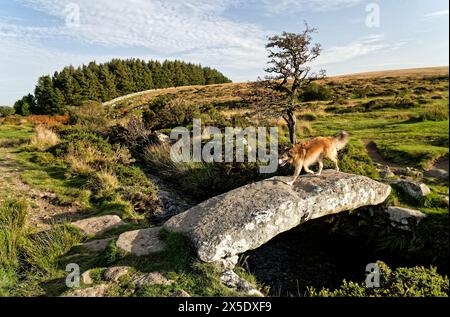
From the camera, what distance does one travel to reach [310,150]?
26.3ft

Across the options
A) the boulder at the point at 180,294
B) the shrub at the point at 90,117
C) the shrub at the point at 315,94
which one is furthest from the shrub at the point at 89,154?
the shrub at the point at 315,94

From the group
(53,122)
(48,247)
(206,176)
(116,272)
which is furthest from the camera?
(53,122)

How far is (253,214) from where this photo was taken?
7035mm

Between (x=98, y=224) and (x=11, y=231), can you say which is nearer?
(x=11, y=231)

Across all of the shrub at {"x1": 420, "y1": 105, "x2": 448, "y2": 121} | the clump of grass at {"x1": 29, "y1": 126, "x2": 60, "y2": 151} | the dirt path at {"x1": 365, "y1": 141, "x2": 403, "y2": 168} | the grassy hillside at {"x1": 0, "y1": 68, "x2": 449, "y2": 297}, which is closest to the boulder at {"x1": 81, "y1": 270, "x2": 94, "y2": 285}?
the grassy hillside at {"x1": 0, "y1": 68, "x2": 449, "y2": 297}

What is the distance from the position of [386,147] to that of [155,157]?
9.17 m

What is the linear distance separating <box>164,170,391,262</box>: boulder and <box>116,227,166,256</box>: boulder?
0.37 m

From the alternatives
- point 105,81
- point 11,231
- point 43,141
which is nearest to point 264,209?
point 11,231

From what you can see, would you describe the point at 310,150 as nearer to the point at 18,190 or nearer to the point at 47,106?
the point at 18,190

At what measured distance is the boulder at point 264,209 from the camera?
671 centimetres

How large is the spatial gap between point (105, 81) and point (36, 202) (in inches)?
2420

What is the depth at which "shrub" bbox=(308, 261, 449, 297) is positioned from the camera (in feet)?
18.9

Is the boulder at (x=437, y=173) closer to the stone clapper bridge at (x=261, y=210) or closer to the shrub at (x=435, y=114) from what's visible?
the stone clapper bridge at (x=261, y=210)

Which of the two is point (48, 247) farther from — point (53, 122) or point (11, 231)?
point (53, 122)
